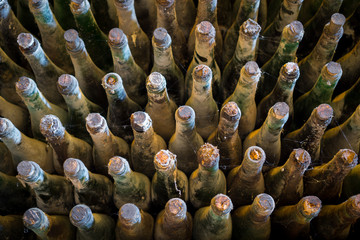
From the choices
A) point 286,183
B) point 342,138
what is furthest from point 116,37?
point 342,138

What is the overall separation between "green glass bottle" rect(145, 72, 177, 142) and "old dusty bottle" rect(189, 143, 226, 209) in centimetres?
20

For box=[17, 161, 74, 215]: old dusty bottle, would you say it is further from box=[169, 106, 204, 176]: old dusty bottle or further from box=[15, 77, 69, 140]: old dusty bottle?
box=[169, 106, 204, 176]: old dusty bottle

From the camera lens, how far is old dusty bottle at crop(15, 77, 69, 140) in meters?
0.98

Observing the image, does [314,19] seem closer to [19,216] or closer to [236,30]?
[236,30]

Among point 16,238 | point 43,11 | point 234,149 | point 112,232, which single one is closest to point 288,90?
point 234,149

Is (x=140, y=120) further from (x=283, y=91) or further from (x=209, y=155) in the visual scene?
(x=283, y=91)

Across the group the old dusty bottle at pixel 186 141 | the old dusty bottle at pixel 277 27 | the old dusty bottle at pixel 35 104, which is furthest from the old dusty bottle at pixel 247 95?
the old dusty bottle at pixel 35 104

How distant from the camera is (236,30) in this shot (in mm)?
1311

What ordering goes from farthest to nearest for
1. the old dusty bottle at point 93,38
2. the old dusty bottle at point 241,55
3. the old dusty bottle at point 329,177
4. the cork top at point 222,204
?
the old dusty bottle at point 93,38, the old dusty bottle at point 241,55, the old dusty bottle at point 329,177, the cork top at point 222,204

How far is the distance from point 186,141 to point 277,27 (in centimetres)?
60

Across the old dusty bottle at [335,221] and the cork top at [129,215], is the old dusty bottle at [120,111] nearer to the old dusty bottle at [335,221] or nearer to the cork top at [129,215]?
the cork top at [129,215]

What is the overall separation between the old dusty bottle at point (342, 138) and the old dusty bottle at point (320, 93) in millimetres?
102

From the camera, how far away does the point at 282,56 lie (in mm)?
1166

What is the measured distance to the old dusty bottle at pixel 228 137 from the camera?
35.3 inches
